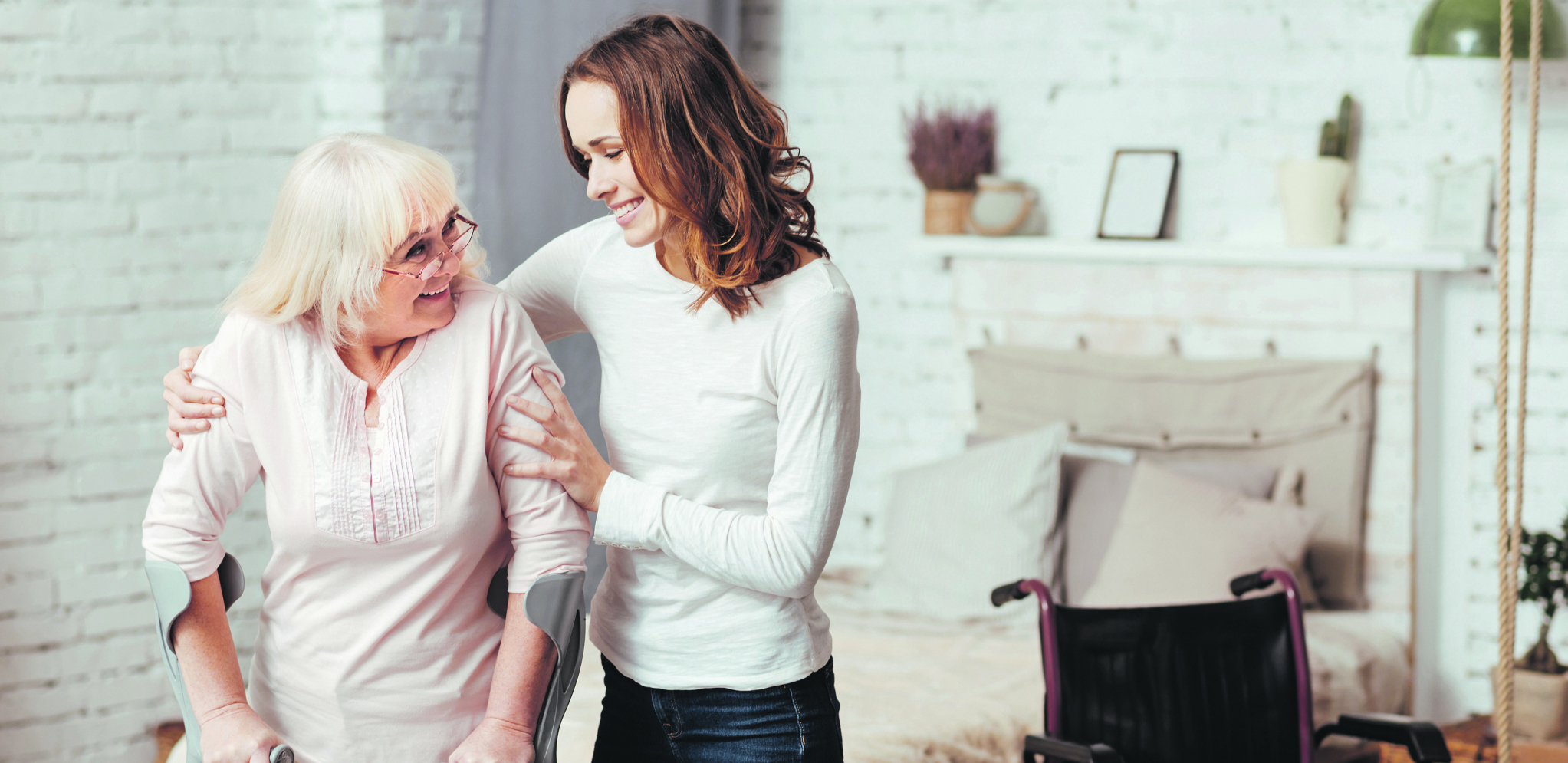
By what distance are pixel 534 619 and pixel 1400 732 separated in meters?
1.52

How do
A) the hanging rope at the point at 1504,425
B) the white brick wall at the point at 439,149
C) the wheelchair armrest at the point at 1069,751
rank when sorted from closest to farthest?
the hanging rope at the point at 1504,425
the wheelchair armrest at the point at 1069,751
the white brick wall at the point at 439,149

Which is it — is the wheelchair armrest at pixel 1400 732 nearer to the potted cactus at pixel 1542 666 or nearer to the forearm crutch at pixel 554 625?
the potted cactus at pixel 1542 666

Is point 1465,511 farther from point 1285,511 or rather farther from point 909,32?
point 909,32

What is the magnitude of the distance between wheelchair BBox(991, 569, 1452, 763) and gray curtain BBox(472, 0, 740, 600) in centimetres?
98

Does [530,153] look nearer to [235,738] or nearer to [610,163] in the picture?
[610,163]

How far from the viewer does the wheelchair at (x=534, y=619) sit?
4.09 ft

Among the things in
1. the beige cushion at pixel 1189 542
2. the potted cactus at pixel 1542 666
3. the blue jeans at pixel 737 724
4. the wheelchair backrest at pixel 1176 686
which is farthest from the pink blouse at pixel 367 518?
the potted cactus at pixel 1542 666

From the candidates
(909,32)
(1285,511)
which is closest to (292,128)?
(909,32)

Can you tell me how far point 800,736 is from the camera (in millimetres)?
1344

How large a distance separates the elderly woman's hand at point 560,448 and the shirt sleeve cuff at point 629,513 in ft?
0.05

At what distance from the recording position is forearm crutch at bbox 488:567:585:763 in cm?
128

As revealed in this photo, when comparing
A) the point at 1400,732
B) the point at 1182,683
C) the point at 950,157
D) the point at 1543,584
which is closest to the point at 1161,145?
the point at 950,157

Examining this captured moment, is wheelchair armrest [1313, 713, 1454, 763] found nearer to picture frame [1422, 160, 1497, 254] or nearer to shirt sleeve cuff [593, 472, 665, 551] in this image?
picture frame [1422, 160, 1497, 254]

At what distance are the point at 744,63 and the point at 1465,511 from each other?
2.21 m
